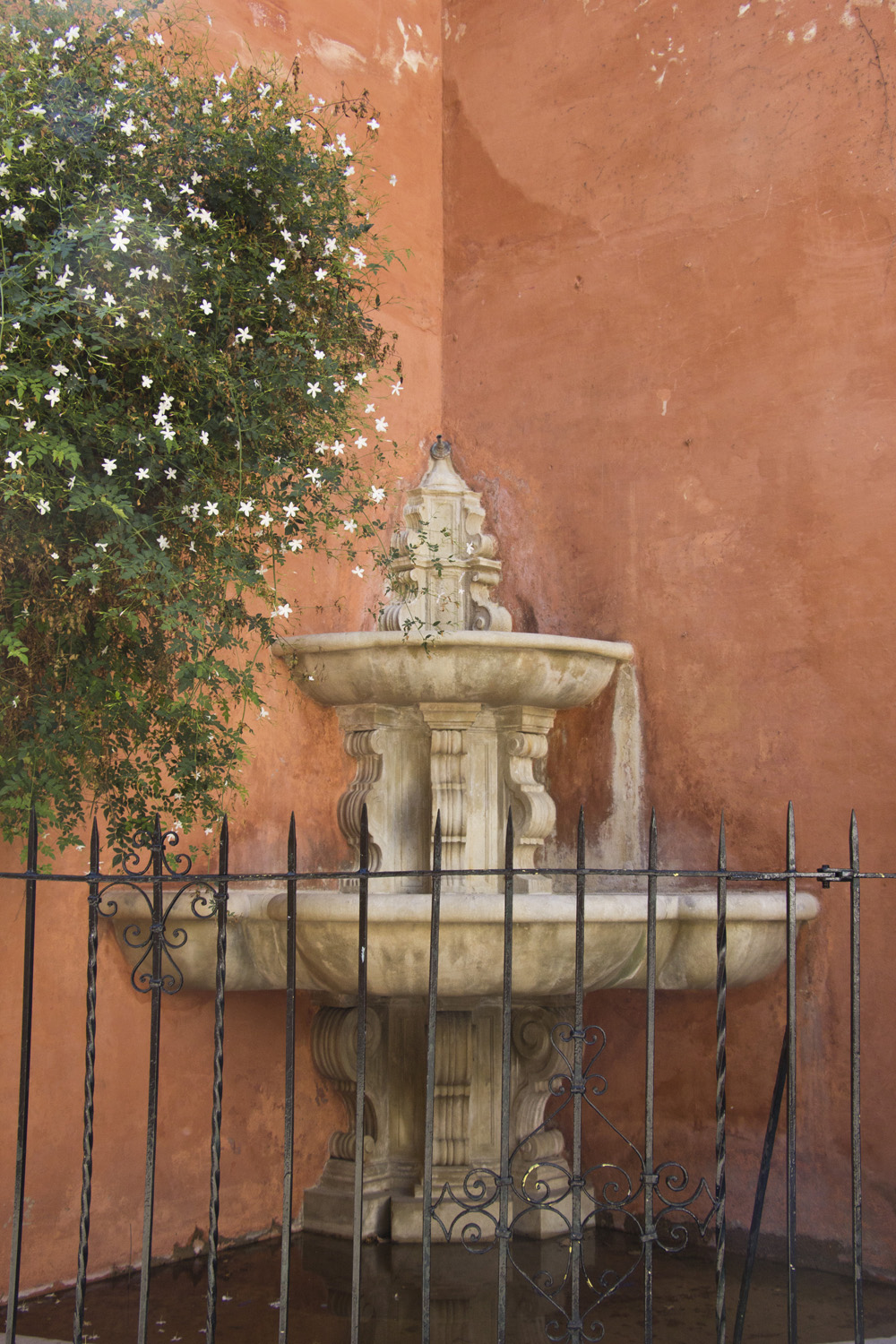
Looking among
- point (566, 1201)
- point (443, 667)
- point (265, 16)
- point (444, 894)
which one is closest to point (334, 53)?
point (265, 16)

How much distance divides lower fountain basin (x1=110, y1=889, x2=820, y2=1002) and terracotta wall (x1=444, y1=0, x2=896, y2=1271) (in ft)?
1.07

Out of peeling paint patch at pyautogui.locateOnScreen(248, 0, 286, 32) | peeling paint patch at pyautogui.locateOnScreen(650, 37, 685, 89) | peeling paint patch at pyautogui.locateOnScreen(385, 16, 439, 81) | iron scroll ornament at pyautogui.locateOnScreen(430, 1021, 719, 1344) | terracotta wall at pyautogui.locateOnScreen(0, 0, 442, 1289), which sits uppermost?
peeling paint patch at pyautogui.locateOnScreen(385, 16, 439, 81)

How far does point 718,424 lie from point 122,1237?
2.85 m

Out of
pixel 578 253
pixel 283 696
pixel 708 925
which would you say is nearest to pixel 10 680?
pixel 283 696

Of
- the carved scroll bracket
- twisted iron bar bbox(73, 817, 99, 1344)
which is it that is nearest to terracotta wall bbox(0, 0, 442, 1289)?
the carved scroll bracket

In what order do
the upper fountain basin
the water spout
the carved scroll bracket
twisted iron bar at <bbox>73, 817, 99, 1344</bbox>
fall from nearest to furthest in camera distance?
twisted iron bar at <bbox>73, 817, 99, 1344</bbox> → the upper fountain basin → the carved scroll bracket → the water spout

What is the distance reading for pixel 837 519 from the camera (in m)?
3.66

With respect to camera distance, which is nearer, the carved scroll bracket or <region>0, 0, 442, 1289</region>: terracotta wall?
<region>0, 0, 442, 1289</region>: terracotta wall

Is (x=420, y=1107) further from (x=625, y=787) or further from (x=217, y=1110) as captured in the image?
(x=217, y=1110)

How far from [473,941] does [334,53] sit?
3.07 m

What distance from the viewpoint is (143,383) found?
248 cm

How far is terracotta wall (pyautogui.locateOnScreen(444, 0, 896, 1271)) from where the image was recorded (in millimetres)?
3568

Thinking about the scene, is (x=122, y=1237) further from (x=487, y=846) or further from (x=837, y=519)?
(x=837, y=519)

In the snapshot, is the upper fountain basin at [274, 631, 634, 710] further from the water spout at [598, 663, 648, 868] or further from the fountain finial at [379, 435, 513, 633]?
the fountain finial at [379, 435, 513, 633]
